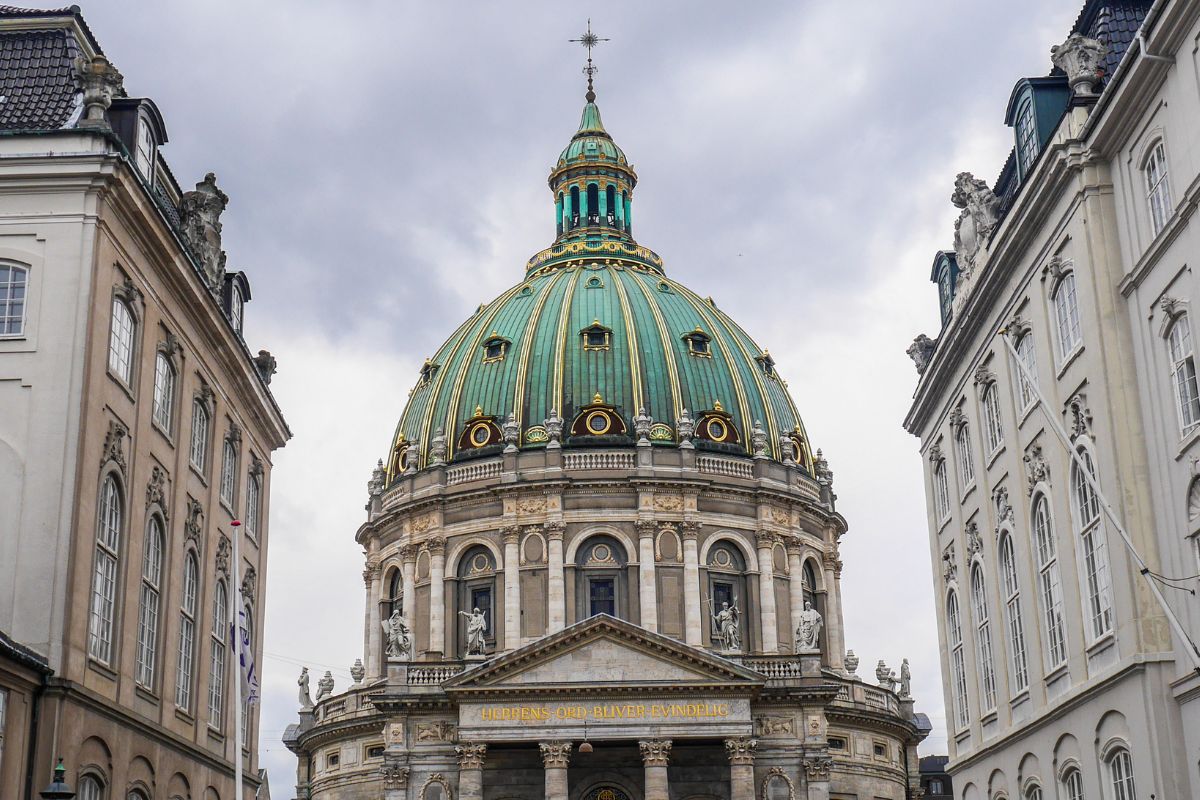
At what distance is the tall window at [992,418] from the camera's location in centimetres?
3755

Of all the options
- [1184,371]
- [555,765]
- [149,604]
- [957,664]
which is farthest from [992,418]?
[555,765]

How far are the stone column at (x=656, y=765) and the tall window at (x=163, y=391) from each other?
34.9 meters

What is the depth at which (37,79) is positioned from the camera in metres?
31.1

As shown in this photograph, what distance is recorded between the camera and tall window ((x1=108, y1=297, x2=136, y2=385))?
1150 inches

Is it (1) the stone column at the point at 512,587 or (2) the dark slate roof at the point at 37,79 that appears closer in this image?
(2) the dark slate roof at the point at 37,79

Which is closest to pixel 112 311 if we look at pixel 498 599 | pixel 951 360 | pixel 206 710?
pixel 206 710

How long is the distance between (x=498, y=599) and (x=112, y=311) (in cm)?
5185

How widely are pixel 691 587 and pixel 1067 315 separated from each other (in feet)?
157

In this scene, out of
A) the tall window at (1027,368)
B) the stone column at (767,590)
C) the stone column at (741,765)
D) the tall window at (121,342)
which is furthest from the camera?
the stone column at (767,590)

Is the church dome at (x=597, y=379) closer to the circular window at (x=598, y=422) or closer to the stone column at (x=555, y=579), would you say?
the circular window at (x=598, y=422)

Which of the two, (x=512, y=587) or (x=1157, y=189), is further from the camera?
(x=512, y=587)

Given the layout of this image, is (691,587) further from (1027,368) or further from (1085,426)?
(1085,426)

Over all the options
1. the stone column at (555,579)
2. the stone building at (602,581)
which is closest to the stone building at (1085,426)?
the stone building at (602,581)

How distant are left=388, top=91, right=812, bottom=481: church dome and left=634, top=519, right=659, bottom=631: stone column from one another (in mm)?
5109
